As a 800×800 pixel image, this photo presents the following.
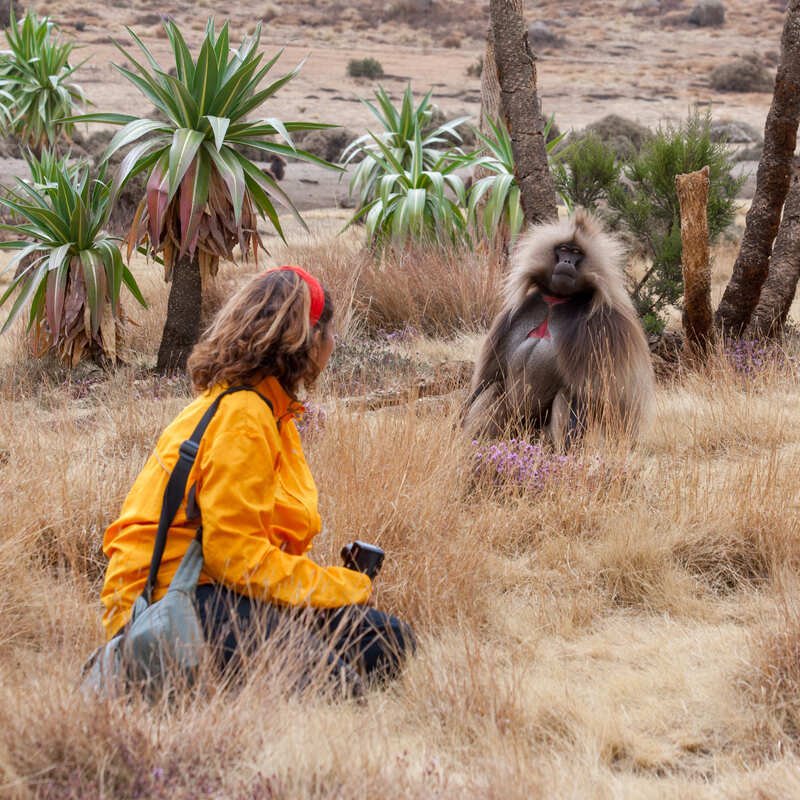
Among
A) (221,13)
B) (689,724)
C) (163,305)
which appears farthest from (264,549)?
(221,13)

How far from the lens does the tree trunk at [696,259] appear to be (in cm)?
718

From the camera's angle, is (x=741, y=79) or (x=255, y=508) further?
(x=741, y=79)

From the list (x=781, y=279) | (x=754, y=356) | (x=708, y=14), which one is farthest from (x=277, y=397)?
(x=708, y=14)

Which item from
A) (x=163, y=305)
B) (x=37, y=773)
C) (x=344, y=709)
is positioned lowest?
(x=163, y=305)

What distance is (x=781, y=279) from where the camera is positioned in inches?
323

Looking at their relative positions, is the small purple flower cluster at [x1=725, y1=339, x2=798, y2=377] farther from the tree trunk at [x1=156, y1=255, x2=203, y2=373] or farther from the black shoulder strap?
the black shoulder strap

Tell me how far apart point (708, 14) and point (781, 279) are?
49.3 meters

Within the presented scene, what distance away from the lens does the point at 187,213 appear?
7.32 meters

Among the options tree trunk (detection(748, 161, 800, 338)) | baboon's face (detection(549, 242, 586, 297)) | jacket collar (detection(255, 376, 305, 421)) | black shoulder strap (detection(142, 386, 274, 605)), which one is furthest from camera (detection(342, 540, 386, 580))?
tree trunk (detection(748, 161, 800, 338))

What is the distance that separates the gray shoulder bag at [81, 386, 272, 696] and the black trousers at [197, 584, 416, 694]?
9 cm

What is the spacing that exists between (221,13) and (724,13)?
23549 millimetres

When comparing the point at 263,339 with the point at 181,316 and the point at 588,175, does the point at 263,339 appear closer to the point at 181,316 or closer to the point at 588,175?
the point at 181,316

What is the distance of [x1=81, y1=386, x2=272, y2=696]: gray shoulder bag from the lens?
9.60 ft

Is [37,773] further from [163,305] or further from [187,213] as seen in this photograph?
[163,305]
